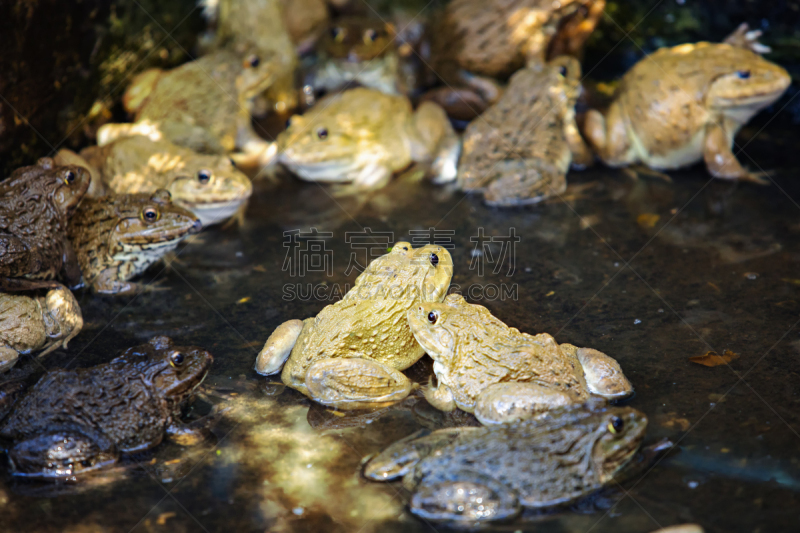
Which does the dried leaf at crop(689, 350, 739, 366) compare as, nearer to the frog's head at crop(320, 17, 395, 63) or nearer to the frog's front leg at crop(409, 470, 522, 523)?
the frog's front leg at crop(409, 470, 522, 523)

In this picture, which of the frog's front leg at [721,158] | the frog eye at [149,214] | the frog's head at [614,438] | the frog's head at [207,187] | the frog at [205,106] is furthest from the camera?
the frog at [205,106]

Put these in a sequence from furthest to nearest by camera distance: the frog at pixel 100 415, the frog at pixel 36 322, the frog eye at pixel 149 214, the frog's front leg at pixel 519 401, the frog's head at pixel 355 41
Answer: the frog's head at pixel 355 41 → the frog eye at pixel 149 214 → the frog at pixel 36 322 → the frog's front leg at pixel 519 401 → the frog at pixel 100 415

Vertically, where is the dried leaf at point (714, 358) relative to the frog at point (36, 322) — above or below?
below

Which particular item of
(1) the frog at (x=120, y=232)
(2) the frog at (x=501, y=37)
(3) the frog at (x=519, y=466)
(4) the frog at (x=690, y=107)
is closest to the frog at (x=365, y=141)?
(2) the frog at (x=501, y=37)

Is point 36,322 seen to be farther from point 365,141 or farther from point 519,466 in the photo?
point 365,141

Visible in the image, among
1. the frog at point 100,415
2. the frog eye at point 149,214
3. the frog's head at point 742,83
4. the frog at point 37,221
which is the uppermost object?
the frog at point 37,221

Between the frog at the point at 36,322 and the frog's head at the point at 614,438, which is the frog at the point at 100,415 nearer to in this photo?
the frog at the point at 36,322

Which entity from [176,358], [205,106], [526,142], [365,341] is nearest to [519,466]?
[365,341]

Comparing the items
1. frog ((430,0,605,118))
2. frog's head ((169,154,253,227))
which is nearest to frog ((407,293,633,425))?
frog's head ((169,154,253,227))
